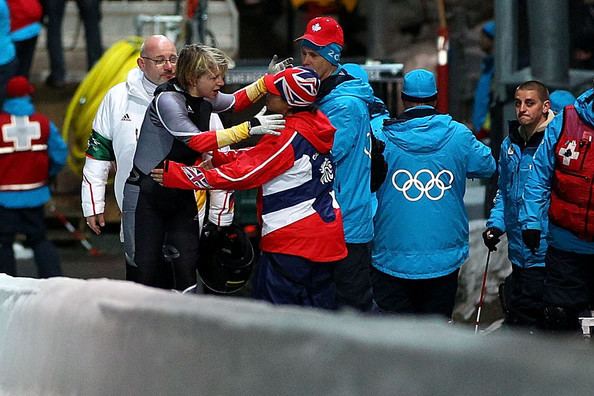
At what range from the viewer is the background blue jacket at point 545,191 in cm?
775

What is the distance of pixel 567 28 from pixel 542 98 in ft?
13.4

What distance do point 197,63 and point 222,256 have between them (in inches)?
43.1

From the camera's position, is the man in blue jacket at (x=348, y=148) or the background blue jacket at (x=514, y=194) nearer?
the man in blue jacket at (x=348, y=148)

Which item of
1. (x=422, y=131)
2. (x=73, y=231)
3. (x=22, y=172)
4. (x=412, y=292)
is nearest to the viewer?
(x=422, y=131)

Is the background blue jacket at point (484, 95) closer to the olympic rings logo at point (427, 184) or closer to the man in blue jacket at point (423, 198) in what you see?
the man in blue jacket at point (423, 198)

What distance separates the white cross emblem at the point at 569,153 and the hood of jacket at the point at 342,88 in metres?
1.06

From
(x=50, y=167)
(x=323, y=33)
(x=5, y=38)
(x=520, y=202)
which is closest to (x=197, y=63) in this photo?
(x=323, y=33)

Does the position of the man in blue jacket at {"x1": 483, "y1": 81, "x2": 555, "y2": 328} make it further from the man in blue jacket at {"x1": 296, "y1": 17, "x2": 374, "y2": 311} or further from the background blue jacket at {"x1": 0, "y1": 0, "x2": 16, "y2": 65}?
the background blue jacket at {"x1": 0, "y1": 0, "x2": 16, "y2": 65}

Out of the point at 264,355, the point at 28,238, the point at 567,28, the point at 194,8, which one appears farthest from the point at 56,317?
the point at 194,8

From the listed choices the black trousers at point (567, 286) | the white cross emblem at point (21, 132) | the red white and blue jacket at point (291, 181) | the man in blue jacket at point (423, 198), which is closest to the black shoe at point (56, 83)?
the white cross emblem at point (21, 132)

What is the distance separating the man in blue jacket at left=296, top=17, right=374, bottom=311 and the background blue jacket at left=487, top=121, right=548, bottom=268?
38.0 inches

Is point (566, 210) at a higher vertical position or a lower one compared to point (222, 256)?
higher

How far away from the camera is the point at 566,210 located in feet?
25.4

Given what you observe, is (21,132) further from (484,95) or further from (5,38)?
(484,95)
